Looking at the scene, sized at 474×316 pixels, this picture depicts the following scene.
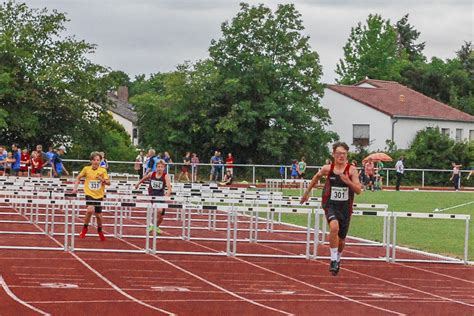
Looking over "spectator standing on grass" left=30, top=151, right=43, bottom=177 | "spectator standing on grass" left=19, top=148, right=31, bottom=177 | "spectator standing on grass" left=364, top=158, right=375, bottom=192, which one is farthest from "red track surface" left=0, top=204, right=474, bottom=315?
"spectator standing on grass" left=364, top=158, right=375, bottom=192

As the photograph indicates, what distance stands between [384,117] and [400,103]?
4010 millimetres

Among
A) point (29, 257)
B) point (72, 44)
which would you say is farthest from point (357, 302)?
point (72, 44)

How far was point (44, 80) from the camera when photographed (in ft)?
198

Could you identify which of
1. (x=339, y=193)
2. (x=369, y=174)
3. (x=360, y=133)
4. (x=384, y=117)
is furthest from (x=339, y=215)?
(x=360, y=133)

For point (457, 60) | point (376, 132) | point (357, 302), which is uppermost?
point (457, 60)

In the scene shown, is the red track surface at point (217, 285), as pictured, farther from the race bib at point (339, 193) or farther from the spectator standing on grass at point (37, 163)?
the spectator standing on grass at point (37, 163)

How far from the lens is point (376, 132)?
76.9 meters

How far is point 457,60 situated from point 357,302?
10131 centimetres

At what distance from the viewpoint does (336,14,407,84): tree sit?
109 m

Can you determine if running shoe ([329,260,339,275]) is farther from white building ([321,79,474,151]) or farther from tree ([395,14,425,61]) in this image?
tree ([395,14,425,61])

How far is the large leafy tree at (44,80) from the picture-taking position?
59.5 m

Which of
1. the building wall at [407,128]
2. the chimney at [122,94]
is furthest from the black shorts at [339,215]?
the chimney at [122,94]

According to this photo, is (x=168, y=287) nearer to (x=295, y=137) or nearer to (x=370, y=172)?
(x=370, y=172)

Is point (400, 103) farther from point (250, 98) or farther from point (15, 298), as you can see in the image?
point (15, 298)
